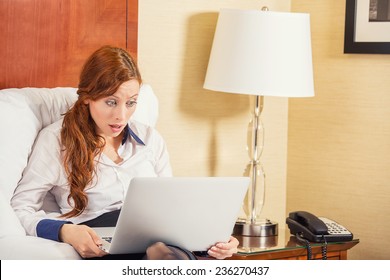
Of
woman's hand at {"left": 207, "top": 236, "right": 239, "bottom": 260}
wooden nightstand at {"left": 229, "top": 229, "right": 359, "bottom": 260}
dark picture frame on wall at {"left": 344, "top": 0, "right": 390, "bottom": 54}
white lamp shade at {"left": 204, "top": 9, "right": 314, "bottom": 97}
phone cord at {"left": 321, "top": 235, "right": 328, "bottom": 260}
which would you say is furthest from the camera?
dark picture frame on wall at {"left": 344, "top": 0, "right": 390, "bottom": 54}

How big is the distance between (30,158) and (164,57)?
1.00 metres

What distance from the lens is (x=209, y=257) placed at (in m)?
2.33

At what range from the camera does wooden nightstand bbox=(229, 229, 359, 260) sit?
2932mm

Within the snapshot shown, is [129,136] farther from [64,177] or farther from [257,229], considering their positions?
[257,229]

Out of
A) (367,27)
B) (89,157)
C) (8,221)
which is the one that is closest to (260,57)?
(367,27)

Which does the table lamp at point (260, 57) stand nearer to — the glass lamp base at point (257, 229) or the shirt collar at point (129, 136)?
the glass lamp base at point (257, 229)

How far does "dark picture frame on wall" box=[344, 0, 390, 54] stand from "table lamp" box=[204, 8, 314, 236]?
33 cm

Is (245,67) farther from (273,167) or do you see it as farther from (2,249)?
(2,249)

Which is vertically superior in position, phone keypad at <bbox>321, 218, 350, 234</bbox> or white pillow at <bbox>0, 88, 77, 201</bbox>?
white pillow at <bbox>0, 88, 77, 201</bbox>

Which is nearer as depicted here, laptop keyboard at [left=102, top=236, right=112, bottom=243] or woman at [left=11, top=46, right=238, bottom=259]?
laptop keyboard at [left=102, top=236, right=112, bottom=243]

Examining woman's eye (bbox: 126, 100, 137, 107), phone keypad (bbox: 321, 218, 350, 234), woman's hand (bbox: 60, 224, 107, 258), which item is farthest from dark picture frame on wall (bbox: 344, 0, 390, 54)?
woman's hand (bbox: 60, 224, 107, 258)

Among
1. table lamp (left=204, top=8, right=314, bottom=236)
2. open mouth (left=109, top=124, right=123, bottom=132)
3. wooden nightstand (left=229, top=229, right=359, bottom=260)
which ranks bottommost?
wooden nightstand (left=229, top=229, right=359, bottom=260)

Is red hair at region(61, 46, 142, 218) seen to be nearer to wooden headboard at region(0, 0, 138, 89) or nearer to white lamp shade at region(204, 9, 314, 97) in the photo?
wooden headboard at region(0, 0, 138, 89)

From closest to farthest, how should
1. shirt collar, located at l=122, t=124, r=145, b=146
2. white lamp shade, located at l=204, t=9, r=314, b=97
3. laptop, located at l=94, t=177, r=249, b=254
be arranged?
laptop, located at l=94, t=177, r=249, b=254 → shirt collar, located at l=122, t=124, r=145, b=146 → white lamp shade, located at l=204, t=9, r=314, b=97
